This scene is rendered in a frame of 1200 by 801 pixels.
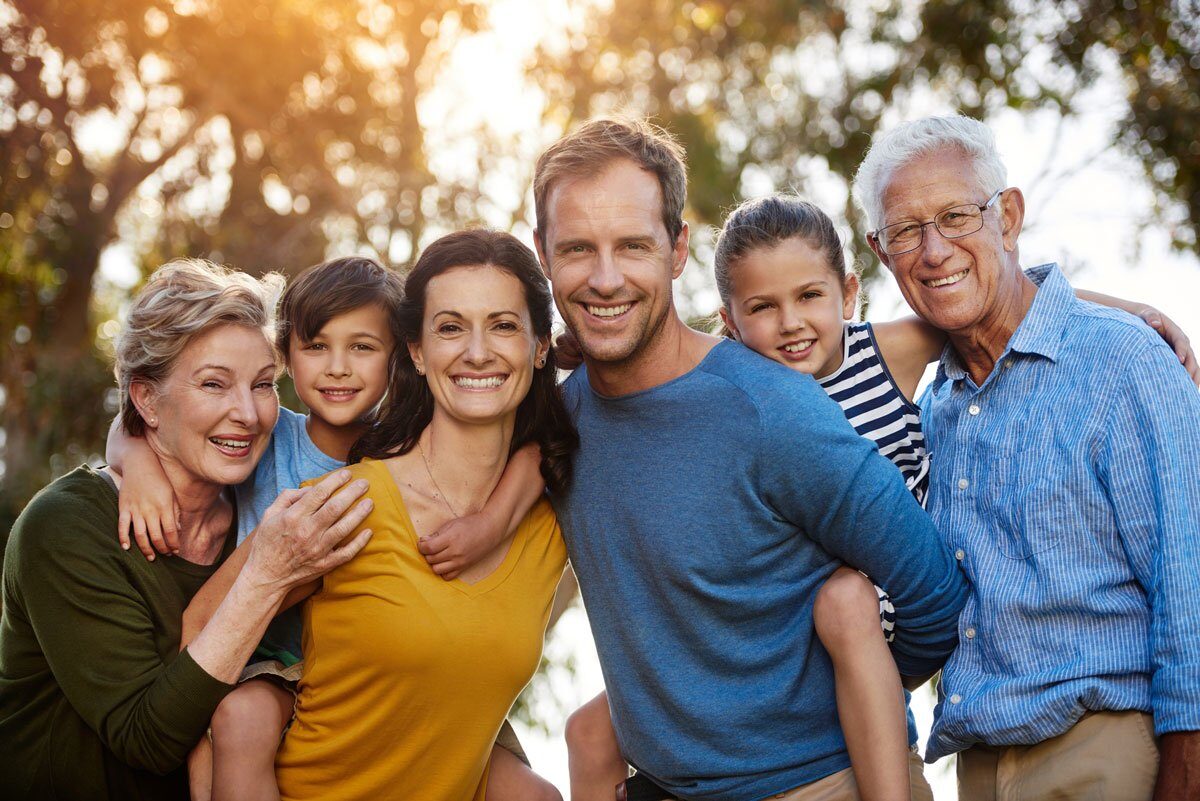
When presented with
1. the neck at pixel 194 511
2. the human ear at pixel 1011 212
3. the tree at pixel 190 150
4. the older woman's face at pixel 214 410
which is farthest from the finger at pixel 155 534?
the tree at pixel 190 150

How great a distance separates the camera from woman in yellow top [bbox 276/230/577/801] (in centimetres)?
324

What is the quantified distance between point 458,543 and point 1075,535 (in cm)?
164

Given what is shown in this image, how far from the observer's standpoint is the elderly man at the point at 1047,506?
2850mm

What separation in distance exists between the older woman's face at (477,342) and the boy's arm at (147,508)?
Answer: 0.89 m

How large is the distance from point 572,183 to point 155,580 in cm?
170

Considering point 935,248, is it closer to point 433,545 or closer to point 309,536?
point 433,545

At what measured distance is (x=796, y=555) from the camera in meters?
3.22

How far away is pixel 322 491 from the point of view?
324 centimetres

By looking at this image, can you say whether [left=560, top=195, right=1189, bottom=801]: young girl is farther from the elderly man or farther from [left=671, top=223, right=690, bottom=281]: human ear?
[left=671, top=223, right=690, bottom=281]: human ear

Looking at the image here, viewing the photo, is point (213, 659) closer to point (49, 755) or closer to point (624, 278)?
point (49, 755)

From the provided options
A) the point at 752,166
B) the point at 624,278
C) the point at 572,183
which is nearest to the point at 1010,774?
the point at 624,278

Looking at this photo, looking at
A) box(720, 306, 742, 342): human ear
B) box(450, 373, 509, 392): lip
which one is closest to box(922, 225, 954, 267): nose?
box(720, 306, 742, 342): human ear

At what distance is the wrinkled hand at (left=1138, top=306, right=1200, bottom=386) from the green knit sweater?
114 inches

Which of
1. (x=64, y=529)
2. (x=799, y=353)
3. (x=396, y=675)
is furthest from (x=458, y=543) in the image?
(x=799, y=353)
